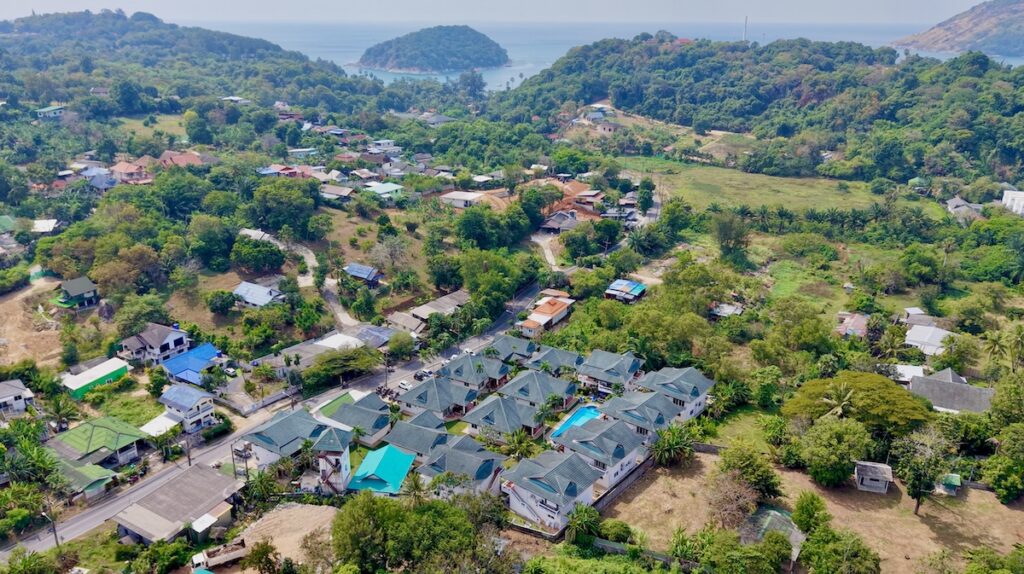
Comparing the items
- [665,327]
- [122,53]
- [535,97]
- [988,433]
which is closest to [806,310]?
[665,327]

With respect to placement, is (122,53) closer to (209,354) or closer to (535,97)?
(535,97)

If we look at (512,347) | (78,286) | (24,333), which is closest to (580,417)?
(512,347)

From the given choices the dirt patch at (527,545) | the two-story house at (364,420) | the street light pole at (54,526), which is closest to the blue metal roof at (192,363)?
the two-story house at (364,420)

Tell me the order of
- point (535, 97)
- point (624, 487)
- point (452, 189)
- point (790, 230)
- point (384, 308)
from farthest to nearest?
1. point (535, 97)
2. point (452, 189)
3. point (790, 230)
4. point (384, 308)
5. point (624, 487)

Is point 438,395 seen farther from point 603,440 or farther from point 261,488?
point 261,488

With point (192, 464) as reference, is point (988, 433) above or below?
above

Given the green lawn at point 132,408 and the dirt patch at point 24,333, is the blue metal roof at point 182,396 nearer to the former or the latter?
the green lawn at point 132,408

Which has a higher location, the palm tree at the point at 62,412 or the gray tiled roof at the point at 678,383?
the gray tiled roof at the point at 678,383

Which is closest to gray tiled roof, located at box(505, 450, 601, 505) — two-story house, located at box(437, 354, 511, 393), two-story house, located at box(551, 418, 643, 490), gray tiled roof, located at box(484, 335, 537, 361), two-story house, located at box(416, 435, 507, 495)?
two-story house, located at box(416, 435, 507, 495)
